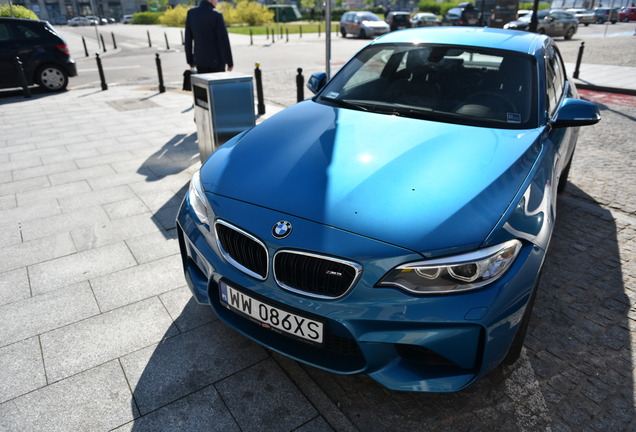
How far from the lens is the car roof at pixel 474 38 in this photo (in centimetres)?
347

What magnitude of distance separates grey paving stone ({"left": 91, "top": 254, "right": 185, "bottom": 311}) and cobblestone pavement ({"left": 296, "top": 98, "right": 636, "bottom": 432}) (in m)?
1.43

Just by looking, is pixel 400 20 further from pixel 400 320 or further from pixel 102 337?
pixel 400 320

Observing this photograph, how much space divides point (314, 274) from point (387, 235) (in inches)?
14.7

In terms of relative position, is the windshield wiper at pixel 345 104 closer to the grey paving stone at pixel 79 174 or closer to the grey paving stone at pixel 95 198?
the grey paving stone at pixel 95 198

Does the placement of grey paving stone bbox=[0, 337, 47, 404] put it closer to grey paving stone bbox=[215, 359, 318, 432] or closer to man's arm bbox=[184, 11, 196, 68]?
grey paving stone bbox=[215, 359, 318, 432]

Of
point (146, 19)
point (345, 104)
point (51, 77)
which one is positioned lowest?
point (146, 19)

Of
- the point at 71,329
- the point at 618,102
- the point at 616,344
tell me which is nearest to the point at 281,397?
the point at 71,329

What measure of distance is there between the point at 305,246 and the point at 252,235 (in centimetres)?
30

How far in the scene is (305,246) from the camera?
2.03 meters

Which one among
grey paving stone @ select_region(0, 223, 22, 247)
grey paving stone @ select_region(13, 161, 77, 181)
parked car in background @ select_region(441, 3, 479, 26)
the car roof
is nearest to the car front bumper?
the car roof

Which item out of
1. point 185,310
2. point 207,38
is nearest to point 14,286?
point 185,310

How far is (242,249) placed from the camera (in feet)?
7.37

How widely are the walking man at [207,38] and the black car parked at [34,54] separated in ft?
18.6

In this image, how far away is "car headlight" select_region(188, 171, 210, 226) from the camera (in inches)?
98.5
